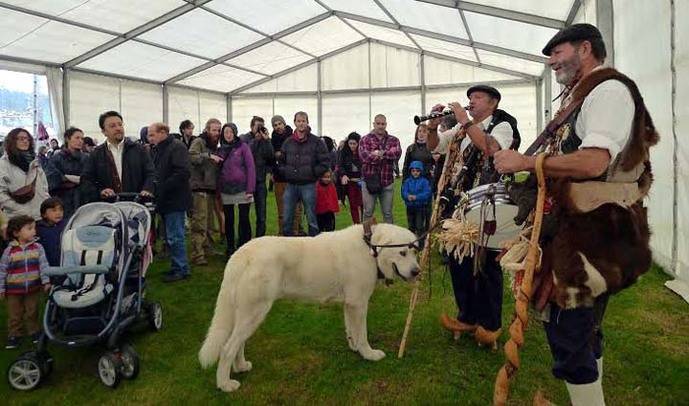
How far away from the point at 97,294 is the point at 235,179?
3268 mm

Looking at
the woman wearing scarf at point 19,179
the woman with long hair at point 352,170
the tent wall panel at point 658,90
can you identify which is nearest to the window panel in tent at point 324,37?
the woman with long hair at point 352,170

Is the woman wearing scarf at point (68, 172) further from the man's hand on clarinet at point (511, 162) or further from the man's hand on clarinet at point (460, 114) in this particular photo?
the man's hand on clarinet at point (511, 162)

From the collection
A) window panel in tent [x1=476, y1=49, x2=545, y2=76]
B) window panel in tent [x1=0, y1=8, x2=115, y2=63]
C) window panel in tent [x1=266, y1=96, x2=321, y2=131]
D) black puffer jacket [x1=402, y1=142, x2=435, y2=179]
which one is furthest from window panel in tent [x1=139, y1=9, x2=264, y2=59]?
black puffer jacket [x1=402, y1=142, x2=435, y2=179]

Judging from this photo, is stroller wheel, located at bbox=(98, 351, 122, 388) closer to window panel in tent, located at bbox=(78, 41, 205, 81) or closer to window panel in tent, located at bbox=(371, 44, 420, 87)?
window panel in tent, located at bbox=(78, 41, 205, 81)

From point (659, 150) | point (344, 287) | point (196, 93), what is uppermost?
point (196, 93)

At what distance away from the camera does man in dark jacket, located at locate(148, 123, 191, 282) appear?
18.4 ft

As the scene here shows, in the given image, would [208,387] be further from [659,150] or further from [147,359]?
[659,150]

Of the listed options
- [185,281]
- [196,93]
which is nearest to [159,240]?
[185,281]

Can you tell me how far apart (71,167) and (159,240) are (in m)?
2.05

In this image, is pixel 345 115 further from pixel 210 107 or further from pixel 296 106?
pixel 210 107

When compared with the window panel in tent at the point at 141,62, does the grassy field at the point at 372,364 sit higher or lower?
lower

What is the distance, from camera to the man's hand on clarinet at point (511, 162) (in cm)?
197

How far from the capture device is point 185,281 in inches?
228

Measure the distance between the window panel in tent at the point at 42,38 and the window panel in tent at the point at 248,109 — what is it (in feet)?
31.9
